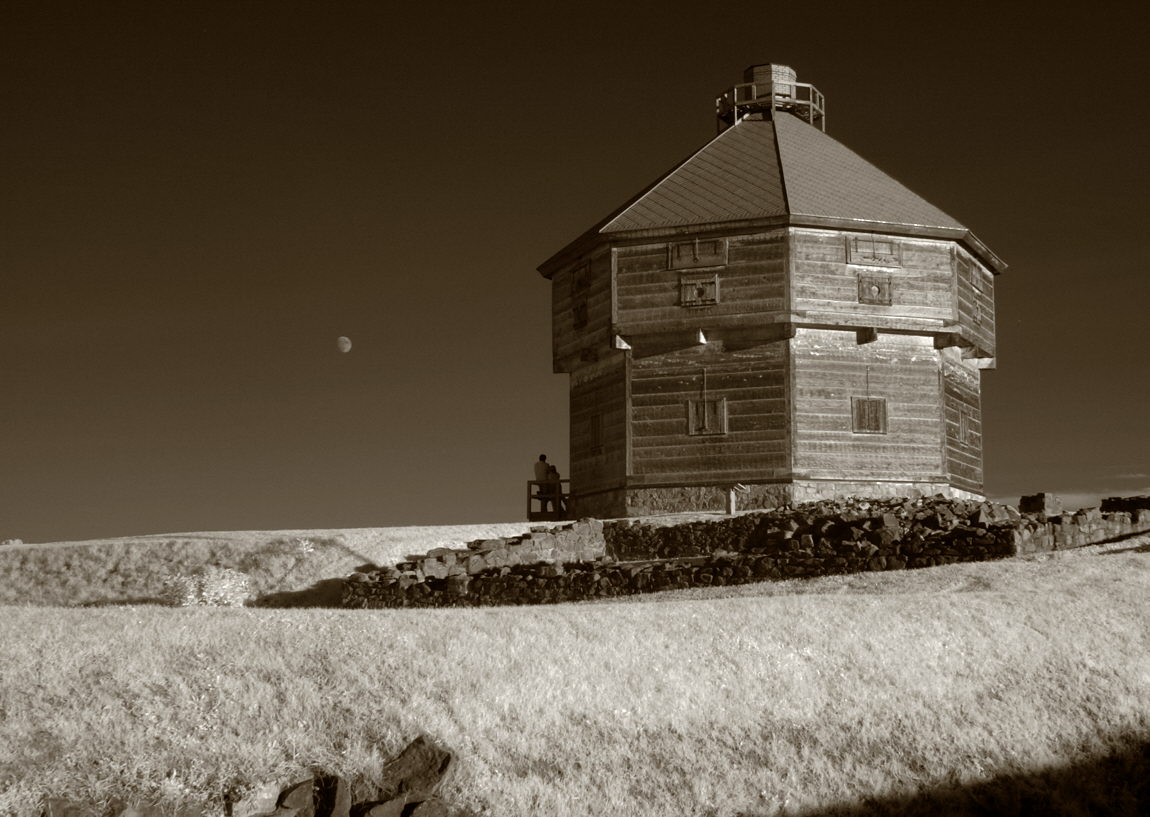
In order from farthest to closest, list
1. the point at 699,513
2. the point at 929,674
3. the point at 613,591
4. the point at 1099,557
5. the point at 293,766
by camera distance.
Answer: the point at 699,513 < the point at 613,591 < the point at 1099,557 < the point at 929,674 < the point at 293,766

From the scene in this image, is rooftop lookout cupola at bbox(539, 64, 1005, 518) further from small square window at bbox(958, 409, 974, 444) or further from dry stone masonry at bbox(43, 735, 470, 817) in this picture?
dry stone masonry at bbox(43, 735, 470, 817)

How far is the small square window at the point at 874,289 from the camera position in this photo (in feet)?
123

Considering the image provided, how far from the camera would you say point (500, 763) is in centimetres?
Answer: 1478

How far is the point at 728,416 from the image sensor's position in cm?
3722

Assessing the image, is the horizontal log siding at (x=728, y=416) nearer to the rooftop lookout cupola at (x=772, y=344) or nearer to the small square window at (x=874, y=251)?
the rooftop lookout cupola at (x=772, y=344)

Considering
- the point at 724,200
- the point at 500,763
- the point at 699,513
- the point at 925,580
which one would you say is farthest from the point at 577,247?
the point at 500,763

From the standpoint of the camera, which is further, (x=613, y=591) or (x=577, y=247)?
(x=577, y=247)

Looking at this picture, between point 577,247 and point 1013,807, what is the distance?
26298 mm

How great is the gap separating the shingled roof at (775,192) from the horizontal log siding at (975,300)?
0.57 m

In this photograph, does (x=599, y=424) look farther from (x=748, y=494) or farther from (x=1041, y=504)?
(x=1041, y=504)

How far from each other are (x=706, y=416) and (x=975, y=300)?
879cm

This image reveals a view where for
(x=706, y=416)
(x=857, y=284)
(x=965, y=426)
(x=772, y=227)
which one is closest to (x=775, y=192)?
(x=772, y=227)

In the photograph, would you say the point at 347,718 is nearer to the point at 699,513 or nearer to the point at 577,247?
the point at 699,513

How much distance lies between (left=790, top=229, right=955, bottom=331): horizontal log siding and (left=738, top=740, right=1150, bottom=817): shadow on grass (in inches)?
843
